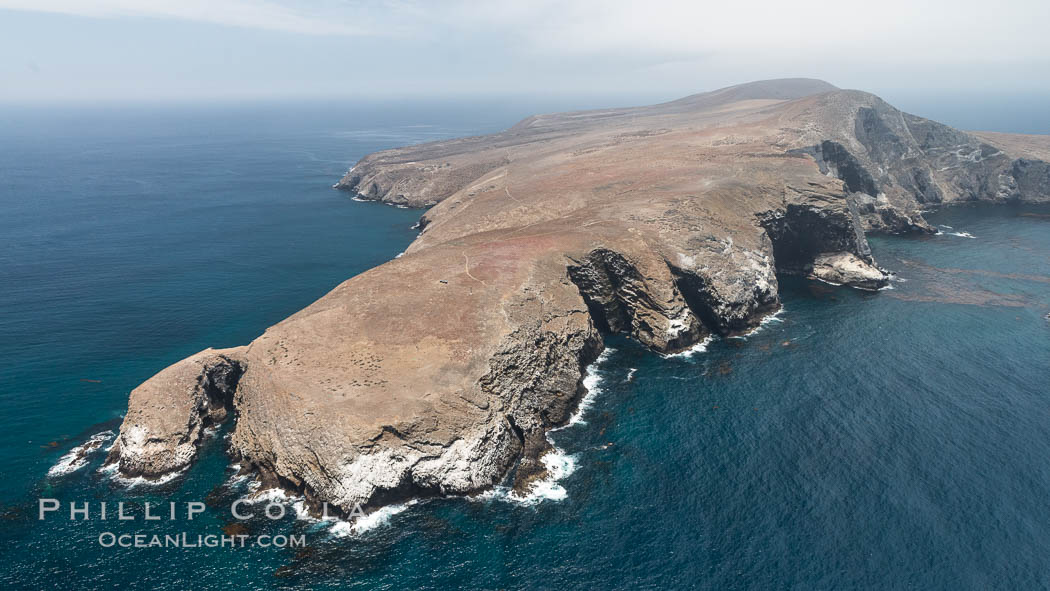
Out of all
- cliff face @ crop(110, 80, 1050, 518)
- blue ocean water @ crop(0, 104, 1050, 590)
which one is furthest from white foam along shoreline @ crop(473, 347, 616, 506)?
cliff face @ crop(110, 80, 1050, 518)

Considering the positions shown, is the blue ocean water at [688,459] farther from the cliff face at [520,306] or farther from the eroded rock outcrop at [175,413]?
the cliff face at [520,306]

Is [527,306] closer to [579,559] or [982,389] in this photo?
[579,559]

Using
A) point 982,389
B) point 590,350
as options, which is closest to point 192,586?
point 590,350

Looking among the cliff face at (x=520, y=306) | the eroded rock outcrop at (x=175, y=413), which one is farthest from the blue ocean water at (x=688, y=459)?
the cliff face at (x=520, y=306)

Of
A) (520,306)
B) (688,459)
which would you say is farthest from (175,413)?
(688,459)

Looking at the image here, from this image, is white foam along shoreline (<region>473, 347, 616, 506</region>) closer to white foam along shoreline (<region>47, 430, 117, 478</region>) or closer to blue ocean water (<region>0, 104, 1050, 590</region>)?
blue ocean water (<region>0, 104, 1050, 590</region>)

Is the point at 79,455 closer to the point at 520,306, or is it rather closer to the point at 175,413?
the point at 175,413
